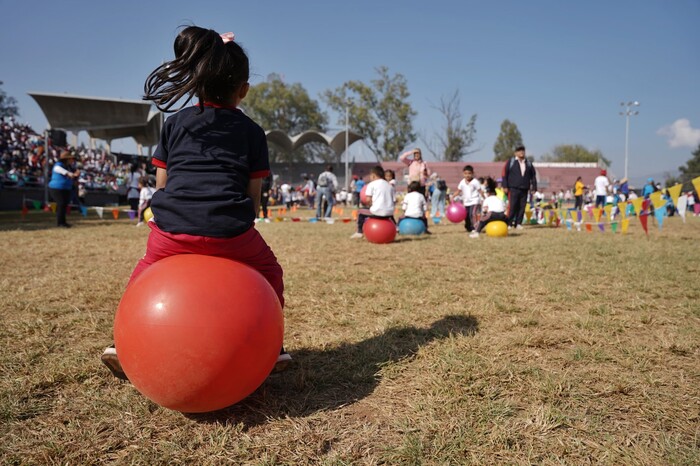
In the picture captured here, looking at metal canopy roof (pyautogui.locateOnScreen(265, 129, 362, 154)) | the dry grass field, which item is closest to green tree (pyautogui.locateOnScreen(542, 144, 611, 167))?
metal canopy roof (pyautogui.locateOnScreen(265, 129, 362, 154))

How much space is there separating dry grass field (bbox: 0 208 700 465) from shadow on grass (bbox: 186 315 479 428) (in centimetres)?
1

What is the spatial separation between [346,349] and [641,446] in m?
1.91

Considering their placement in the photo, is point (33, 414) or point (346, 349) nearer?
point (33, 414)

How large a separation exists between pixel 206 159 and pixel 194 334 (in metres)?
0.95

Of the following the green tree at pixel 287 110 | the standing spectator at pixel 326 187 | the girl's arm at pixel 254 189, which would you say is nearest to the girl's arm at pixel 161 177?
the girl's arm at pixel 254 189

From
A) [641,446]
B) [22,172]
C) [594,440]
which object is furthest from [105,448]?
[22,172]

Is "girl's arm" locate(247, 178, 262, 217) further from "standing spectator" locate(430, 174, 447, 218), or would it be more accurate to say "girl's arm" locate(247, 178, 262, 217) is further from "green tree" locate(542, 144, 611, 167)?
"green tree" locate(542, 144, 611, 167)

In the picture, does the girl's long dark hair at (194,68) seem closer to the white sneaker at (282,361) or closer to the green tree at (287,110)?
the white sneaker at (282,361)

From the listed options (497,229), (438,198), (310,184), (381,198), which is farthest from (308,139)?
(381,198)

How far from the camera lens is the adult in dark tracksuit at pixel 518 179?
12.6 m

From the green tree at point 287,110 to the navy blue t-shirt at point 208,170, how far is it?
196 ft

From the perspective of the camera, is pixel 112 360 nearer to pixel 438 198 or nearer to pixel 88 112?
pixel 438 198

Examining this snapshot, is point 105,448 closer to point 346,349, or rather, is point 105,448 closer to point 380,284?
point 346,349

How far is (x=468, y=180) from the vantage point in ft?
43.0
